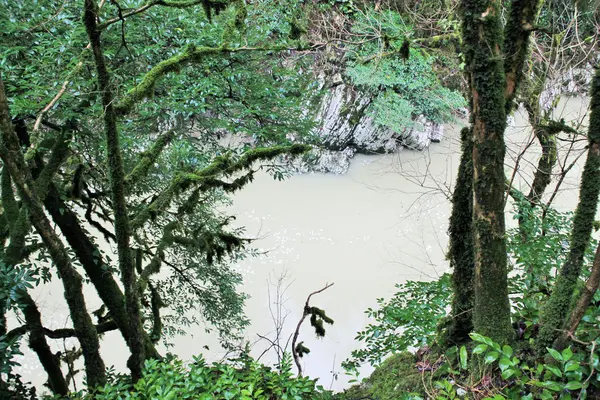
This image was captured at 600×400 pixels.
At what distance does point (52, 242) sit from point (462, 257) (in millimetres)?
2114

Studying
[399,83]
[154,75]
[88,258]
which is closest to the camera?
[154,75]

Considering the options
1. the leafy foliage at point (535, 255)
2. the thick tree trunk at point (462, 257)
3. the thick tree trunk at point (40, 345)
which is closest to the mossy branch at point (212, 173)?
the thick tree trunk at point (40, 345)

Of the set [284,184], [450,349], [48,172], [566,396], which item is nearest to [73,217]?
[48,172]

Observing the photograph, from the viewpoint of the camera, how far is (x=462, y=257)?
2320mm

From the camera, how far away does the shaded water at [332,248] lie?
6246 mm

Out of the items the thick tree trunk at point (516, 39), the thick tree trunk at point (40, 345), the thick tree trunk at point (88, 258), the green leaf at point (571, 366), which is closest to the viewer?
the green leaf at point (571, 366)

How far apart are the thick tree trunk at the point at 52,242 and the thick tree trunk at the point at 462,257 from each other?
2.03 m

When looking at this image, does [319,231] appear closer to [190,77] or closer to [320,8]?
[320,8]

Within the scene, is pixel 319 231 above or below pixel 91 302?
above

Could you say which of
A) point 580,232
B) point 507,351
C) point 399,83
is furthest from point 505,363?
point 399,83

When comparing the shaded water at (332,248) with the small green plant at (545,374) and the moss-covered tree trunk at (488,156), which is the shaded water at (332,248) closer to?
the moss-covered tree trunk at (488,156)

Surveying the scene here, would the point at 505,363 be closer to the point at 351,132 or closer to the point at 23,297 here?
the point at 23,297

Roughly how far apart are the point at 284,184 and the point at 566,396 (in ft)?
25.6

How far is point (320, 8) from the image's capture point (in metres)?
8.44
